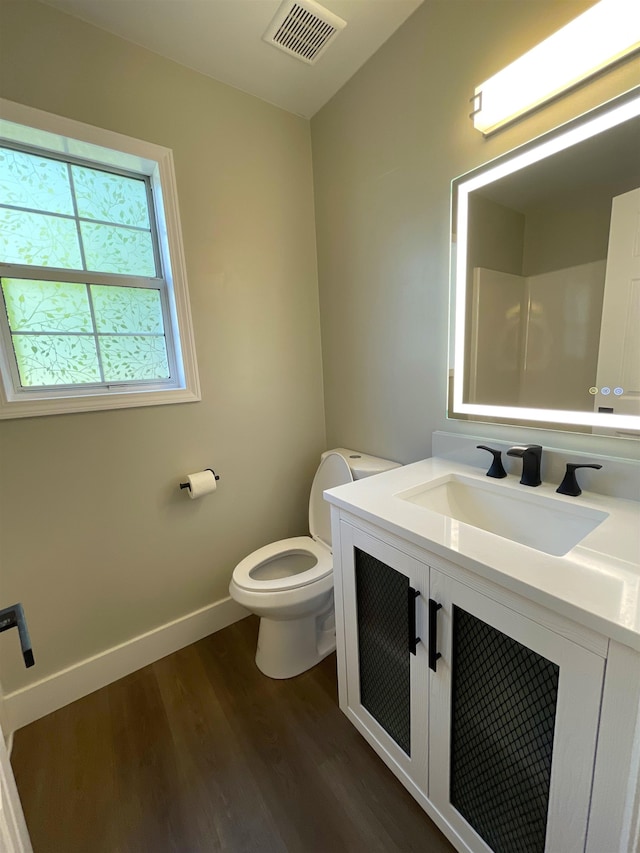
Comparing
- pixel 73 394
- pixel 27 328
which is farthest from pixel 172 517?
pixel 27 328

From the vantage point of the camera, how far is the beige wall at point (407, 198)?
1038 mm

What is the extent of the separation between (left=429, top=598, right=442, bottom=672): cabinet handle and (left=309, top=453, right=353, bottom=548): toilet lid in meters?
0.84

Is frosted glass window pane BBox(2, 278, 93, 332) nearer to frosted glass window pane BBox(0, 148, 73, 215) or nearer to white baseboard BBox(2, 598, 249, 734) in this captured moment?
frosted glass window pane BBox(0, 148, 73, 215)

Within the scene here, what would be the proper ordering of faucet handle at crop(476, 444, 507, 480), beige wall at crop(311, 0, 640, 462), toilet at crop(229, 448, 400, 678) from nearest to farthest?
1. beige wall at crop(311, 0, 640, 462)
2. faucet handle at crop(476, 444, 507, 480)
3. toilet at crop(229, 448, 400, 678)

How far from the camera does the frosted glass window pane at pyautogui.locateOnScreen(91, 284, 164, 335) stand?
1474mm

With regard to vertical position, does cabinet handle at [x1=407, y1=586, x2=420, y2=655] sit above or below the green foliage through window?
below

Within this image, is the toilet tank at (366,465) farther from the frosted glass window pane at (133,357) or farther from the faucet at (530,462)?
the frosted glass window pane at (133,357)

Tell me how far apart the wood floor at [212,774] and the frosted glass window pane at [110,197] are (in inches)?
80.6

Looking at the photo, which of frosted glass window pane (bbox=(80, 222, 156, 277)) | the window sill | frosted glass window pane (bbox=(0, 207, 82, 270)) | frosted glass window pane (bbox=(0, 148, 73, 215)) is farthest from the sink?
frosted glass window pane (bbox=(0, 148, 73, 215))

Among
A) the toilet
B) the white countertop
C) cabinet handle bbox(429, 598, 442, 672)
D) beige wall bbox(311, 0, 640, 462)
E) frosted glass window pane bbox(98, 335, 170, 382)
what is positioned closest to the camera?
the white countertop

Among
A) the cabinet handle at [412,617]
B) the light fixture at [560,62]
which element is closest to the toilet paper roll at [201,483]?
the cabinet handle at [412,617]

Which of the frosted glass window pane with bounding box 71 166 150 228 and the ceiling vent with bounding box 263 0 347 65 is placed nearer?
the ceiling vent with bounding box 263 0 347 65

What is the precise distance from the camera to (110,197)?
1.47 metres

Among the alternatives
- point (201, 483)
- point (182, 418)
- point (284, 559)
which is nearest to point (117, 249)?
point (182, 418)
